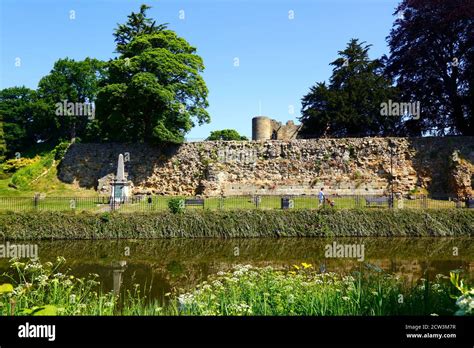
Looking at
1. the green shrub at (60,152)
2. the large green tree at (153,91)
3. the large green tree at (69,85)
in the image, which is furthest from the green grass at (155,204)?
the large green tree at (69,85)

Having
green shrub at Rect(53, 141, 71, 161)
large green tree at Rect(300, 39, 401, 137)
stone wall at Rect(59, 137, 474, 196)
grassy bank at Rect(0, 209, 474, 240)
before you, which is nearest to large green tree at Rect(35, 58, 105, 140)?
green shrub at Rect(53, 141, 71, 161)

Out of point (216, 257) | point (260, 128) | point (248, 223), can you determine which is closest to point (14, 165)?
point (260, 128)

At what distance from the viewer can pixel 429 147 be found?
27656mm

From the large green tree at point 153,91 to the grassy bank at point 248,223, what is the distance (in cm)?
1153

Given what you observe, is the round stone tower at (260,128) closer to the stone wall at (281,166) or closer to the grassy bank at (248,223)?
the stone wall at (281,166)

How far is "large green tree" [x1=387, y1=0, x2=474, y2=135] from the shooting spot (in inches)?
1128

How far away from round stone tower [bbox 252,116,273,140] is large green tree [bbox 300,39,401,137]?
24.5 feet

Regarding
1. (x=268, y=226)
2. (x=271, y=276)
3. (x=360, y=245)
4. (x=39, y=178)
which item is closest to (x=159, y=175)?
(x=39, y=178)

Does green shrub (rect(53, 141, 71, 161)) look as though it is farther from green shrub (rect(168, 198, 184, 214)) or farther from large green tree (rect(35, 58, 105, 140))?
green shrub (rect(168, 198, 184, 214))
